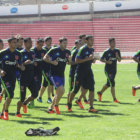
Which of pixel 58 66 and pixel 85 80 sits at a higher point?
pixel 58 66

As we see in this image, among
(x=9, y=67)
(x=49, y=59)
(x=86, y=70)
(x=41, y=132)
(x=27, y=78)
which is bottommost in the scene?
(x=41, y=132)

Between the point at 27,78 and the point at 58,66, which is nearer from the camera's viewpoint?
the point at 27,78

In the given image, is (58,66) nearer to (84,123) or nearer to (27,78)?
(27,78)

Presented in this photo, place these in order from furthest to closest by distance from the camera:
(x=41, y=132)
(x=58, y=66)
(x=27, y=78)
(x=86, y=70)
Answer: (x=86, y=70) < (x=58, y=66) < (x=27, y=78) < (x=41, y=132)

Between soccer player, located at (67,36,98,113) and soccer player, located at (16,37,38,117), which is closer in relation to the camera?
soccer player, located at (16,37,38,117)

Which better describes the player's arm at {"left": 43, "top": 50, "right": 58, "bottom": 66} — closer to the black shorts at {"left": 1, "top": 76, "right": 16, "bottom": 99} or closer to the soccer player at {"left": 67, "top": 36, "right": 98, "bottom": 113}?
the soccer player at {"left": 67, "top": 36, "right": 98, "bottom": 113}

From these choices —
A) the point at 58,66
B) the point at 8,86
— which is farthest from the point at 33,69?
the point at 8,86

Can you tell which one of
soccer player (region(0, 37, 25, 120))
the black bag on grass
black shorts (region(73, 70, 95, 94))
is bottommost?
the black bag on grass

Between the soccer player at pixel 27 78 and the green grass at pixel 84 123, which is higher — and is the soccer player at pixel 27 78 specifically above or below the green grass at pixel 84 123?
above

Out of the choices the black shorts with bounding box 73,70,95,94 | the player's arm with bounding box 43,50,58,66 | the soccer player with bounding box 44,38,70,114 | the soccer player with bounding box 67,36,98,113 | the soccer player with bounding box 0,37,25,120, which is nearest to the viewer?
the soccer player with bounding box 0,37,25,120

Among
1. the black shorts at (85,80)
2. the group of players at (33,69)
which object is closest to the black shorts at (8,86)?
the group of players at (33,69)

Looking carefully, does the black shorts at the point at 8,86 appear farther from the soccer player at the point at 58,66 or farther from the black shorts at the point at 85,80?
the black shorts at the point at 85,80

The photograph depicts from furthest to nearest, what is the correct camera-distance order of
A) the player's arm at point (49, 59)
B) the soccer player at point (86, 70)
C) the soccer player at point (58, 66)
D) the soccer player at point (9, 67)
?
the soccer player at point (86, 70) → the soccer player at point (58, 66) → the player's arm at point (49, 59) → the soccer player at point (9, 67)

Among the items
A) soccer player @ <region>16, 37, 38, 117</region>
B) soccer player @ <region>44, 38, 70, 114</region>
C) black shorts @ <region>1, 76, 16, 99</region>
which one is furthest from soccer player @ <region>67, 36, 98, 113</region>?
black shorts @ <region>1, 76, 16, 99</region>
